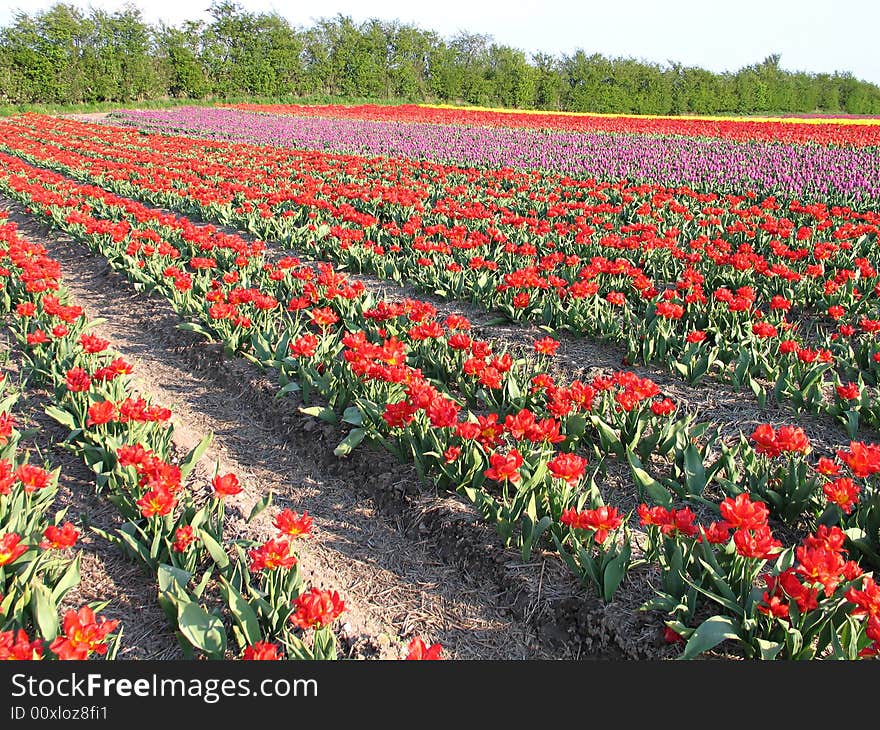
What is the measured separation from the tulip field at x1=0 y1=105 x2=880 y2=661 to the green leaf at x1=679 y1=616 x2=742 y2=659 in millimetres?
11

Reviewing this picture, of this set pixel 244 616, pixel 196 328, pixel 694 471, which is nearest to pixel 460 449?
pixel 694 471

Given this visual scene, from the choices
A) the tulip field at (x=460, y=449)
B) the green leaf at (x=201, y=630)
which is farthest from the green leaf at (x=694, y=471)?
the green leaf at (x=201, y=630)

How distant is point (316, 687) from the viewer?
6.33ft

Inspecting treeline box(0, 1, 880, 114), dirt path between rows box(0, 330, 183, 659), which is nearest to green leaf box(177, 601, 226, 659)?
dirt path between rows box(0, 330, 183, 659)

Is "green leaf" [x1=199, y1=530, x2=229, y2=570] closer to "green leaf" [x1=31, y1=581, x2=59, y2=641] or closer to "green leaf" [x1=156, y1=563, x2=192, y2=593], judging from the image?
"green leaf" [x1=156, y1=563, x2=192, y2=593]

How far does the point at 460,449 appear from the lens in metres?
A: 3.34

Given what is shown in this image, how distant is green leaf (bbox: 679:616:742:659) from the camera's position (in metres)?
2.28

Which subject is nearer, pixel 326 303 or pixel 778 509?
pixel 778 509

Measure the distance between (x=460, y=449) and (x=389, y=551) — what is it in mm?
632

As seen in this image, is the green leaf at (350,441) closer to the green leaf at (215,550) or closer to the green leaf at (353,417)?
the green leaf at (353,417)

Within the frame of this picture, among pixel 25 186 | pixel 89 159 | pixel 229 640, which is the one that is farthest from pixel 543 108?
pixel 229 640

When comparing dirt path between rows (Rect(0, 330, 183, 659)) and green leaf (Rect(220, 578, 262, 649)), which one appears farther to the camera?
dirt path between rows (Rect(0, 330, 183, 659))

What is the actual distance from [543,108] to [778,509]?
55196 mm

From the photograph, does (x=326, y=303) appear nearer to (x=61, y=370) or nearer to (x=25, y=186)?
(x=61, y=370)
